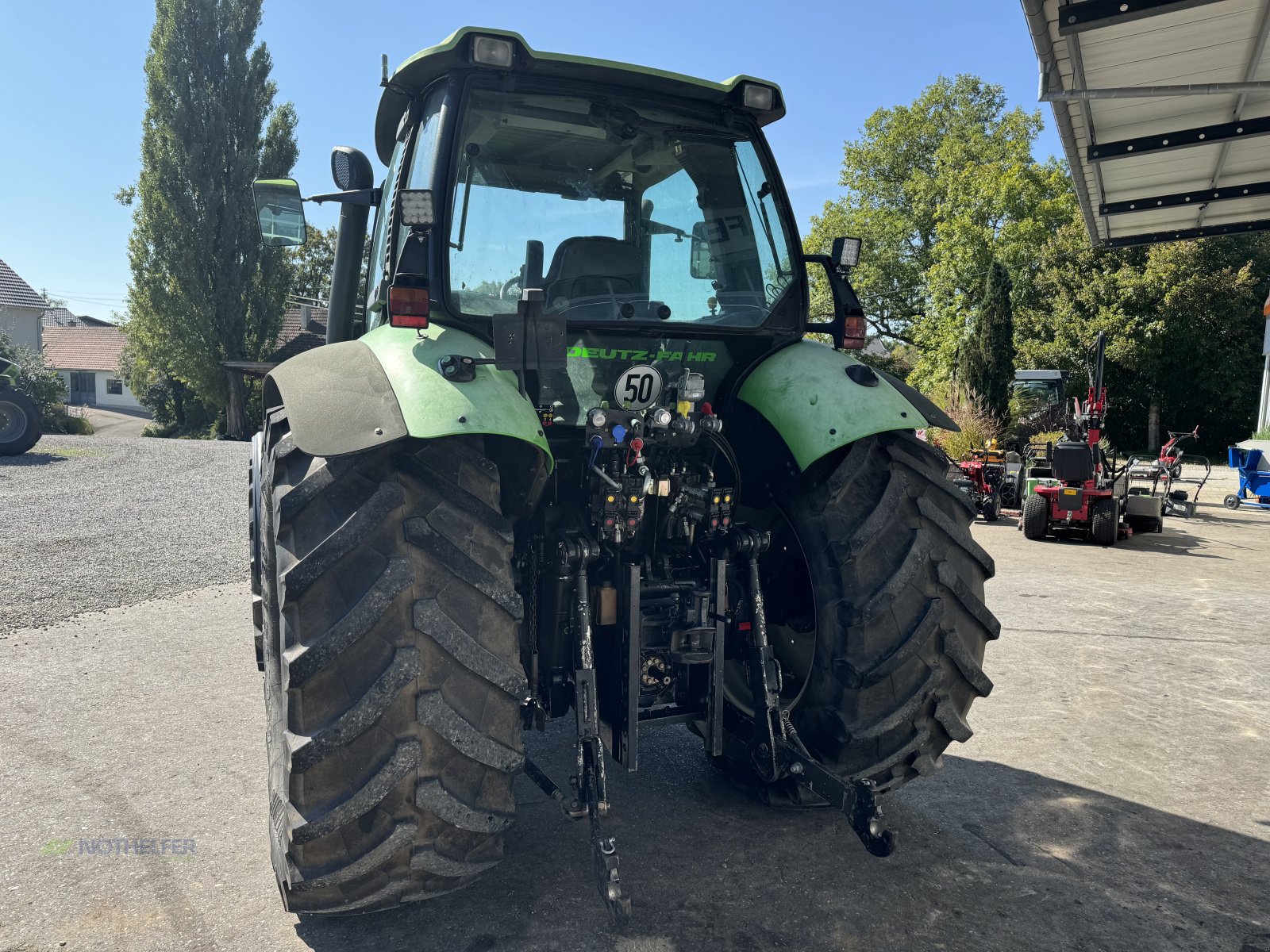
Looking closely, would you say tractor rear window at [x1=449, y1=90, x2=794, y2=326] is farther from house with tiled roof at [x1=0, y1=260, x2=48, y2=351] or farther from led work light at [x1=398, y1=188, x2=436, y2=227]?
house with tiled roof at [x1=0, y1=260, x2=48, y2=351]

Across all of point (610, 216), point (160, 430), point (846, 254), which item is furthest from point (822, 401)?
point (160, 430)

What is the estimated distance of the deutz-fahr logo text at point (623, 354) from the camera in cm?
297

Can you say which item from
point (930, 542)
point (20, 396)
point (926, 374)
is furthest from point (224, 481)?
point (926, 374)

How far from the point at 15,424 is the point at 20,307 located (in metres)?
28.1

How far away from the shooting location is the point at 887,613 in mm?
2844

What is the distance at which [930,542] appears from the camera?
2.91 metres

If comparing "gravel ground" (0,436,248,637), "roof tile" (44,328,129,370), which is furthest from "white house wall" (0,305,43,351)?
"gravel ground" (0,436,248,637)

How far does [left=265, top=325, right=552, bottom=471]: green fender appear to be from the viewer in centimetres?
229

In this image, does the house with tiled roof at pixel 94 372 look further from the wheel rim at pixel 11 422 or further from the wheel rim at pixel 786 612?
the wheel rim at pixel 786 612

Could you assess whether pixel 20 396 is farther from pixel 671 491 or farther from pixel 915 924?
pixel 915 924

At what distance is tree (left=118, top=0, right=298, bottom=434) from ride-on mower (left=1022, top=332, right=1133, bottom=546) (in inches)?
1093

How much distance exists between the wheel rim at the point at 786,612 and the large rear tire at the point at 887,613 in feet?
0.49

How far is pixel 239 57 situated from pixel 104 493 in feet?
80.3

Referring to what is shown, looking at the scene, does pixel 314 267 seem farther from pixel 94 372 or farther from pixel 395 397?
pixel 395 397
